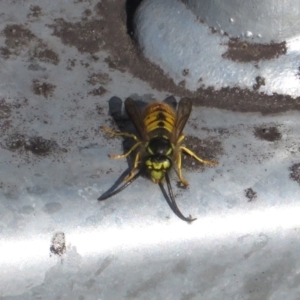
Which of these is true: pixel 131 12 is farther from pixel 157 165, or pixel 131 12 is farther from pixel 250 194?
pixel 250 194

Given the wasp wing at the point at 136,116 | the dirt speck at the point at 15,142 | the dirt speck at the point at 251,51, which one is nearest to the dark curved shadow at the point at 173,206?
the wasp wing at the point at 136,116

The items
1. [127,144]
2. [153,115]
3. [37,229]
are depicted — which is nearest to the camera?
[37,229]

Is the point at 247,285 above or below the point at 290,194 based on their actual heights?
below

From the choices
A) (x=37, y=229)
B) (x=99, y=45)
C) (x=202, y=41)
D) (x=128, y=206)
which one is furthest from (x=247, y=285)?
(x=99, y=45)

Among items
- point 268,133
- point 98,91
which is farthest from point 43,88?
point 268,133

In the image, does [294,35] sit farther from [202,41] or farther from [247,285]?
[247,285]

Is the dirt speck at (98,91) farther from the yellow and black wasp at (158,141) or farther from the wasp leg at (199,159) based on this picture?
the wasp leg at (199,159)

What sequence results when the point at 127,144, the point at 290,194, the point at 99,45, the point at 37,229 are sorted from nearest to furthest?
the point at 37,229 < the point at 290,194 < the point at 127,144 < the point at 99,45

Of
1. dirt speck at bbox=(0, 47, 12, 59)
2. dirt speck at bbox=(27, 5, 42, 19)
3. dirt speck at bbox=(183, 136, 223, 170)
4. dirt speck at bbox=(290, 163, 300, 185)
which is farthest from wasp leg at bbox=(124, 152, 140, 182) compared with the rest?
dirt speck at bbox=(27, 5, 42, 19)
